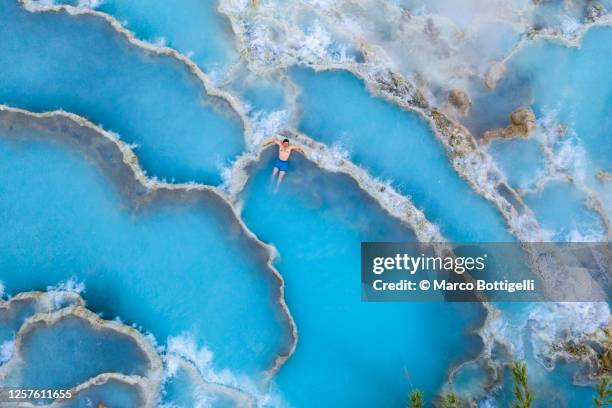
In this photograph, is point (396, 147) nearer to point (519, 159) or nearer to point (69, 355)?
point (519, 159)

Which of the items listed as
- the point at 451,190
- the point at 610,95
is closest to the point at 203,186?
the point at 451,190

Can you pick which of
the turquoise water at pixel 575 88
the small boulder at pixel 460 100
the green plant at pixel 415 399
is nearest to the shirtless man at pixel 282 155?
the small boulder at pixel 460 100

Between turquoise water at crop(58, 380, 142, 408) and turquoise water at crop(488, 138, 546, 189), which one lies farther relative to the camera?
turquoise water at crop(488, 138, 546, 189)

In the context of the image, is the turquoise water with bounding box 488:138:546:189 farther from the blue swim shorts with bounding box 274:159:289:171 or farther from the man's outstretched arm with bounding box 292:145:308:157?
the blue swim shorts with bounding box 274:159:289:171

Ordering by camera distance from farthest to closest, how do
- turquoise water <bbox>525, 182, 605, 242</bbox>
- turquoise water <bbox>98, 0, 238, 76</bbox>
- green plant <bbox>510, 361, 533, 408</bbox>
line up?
turquoise water <bbox>525, 182, 605, 242</bbox>, turquoise water <bbox>98, 0, 238, 76</bbox>, green plant <bbox>510, 361, 533, 408</bbox>

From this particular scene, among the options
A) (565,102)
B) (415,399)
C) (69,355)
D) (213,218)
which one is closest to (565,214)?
(565,102)

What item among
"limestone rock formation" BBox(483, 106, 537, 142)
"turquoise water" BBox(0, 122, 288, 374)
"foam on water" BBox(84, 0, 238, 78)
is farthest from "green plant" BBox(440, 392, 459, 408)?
"foam on water" BBox(84, 0, 238, 78)

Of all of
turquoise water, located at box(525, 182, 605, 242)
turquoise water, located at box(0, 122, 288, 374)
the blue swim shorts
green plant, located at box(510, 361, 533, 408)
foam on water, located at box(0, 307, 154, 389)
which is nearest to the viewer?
green plant, located at box(510, 361, 533, 408)
